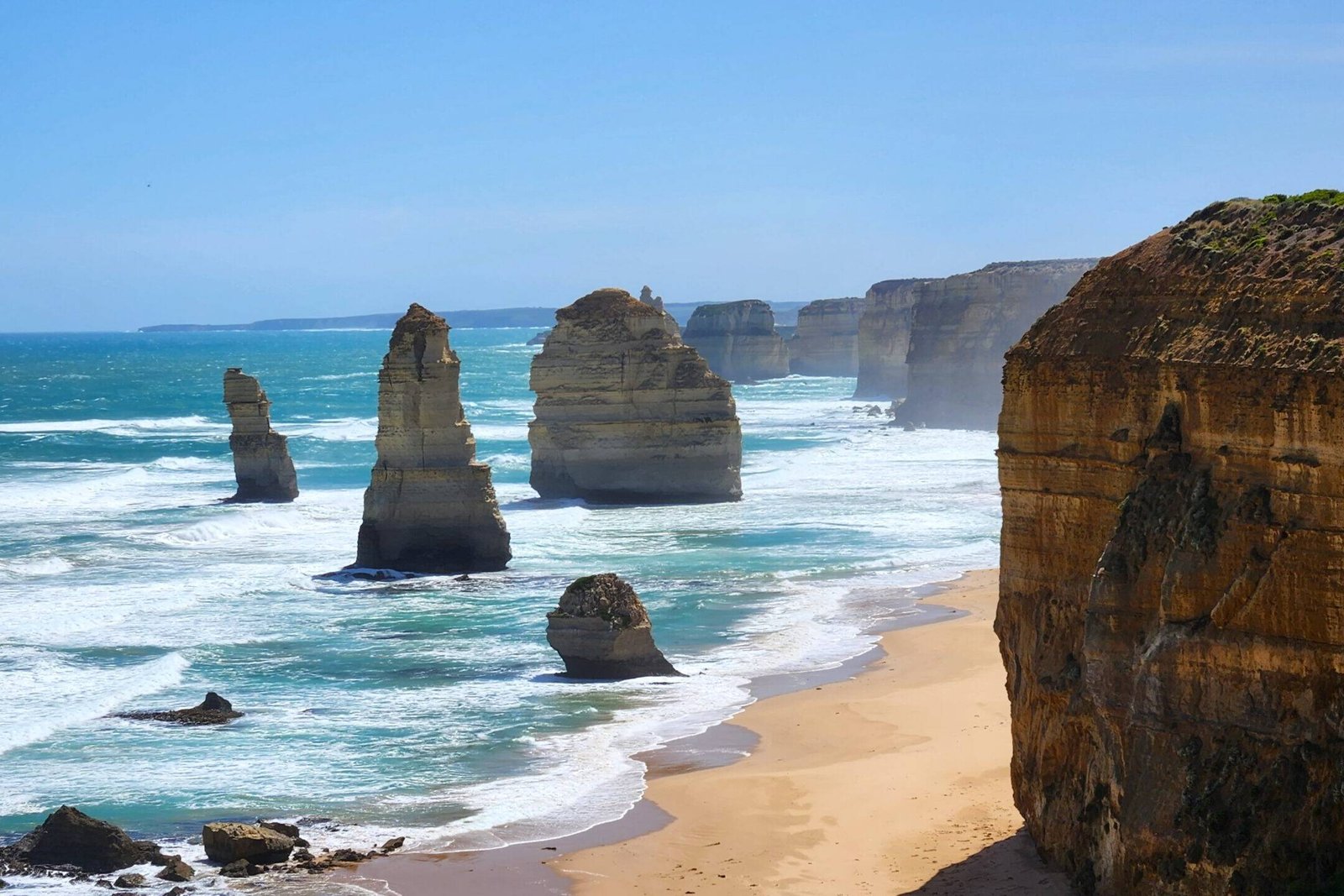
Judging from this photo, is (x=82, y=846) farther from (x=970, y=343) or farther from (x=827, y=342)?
(x=827, y=342)

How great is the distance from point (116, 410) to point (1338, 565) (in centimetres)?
10060

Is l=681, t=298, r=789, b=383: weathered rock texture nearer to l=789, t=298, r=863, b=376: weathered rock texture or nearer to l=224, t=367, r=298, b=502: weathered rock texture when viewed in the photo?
l=789, t=298, r=863, b=376: weathered rock texture

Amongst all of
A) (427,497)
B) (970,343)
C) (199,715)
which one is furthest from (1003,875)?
(970,343)

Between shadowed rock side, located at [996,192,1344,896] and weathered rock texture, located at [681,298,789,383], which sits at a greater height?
weathered rock texture, located at [681,298,789,383]

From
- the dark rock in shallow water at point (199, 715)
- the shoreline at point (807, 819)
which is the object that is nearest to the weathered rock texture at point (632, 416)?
the shoreline at point (807, 819)

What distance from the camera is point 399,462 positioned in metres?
38.2

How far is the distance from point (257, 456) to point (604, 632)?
99.3ft

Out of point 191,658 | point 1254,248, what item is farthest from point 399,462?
point 1254,248

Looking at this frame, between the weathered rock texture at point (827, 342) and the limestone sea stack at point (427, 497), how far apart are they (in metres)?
123

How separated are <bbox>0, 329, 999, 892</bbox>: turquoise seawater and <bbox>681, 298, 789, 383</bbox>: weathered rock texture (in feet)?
252

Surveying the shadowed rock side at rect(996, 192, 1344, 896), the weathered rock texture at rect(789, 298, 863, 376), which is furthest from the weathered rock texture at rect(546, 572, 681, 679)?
the weathered rock texture at rect(789, 298, 863, 376)

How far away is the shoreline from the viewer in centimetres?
1642

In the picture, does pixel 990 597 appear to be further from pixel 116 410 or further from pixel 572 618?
pixel 116 410

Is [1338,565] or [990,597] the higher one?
[1338,565]
